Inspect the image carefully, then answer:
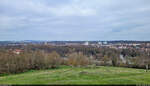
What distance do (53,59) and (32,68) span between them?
21.5ft

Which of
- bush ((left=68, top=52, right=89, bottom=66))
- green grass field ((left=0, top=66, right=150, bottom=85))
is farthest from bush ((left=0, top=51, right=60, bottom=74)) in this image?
green grass field ((left=0, top=66, right=150, bottom=85))

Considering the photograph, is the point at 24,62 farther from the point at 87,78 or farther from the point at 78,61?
the point at 87,78

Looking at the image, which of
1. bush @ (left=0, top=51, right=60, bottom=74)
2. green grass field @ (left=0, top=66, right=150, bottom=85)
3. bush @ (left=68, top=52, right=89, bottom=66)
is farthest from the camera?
bush @ (left=68, top=52, right=89, bottom=66)

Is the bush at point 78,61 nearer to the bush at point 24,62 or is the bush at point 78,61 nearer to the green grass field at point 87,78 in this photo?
the bush at point 24,62

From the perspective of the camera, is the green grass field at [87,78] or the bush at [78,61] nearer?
the green grass field at [87,78]

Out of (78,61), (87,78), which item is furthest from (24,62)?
(87,78)

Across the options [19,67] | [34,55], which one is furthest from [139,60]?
[19,67]

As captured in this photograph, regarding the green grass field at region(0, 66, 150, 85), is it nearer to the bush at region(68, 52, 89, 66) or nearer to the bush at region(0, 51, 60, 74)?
the bush at region(0, 51, 60, 74)

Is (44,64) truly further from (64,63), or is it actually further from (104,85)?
(104,85)

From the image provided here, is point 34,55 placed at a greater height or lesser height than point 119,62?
greater

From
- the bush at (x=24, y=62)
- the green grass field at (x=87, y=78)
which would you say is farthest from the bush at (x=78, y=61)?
the green grass field at (x=87, y=78)

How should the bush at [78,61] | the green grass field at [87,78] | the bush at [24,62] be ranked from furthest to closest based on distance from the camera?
the bush at [78,61] < the bush at [24,62] < the green grass field at [87,78]

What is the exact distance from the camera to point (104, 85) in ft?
31.2

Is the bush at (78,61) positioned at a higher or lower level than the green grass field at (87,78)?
lower
